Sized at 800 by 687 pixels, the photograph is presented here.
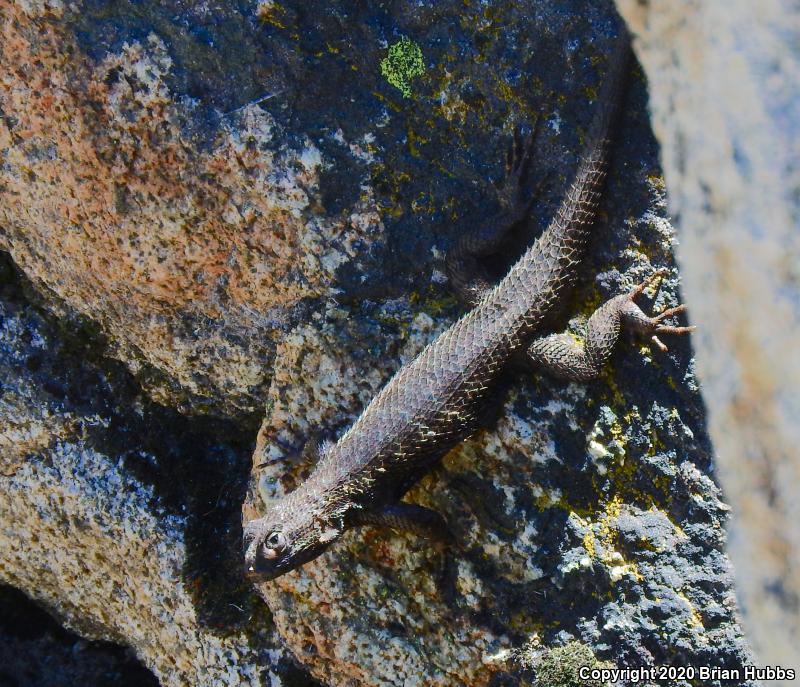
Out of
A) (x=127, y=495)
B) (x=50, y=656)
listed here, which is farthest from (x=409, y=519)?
(x=50, y=656)

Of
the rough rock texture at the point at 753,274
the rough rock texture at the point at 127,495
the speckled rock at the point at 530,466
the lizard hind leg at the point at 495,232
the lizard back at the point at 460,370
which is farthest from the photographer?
the rough rock texture at the point at 127,495

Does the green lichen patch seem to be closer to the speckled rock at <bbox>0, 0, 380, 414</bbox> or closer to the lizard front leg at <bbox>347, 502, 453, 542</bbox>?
the speckled rock at <bbox>0, 0, 380, 414</bbox>

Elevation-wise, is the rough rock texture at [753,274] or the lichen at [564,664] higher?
the rough rock texture at [753,274]

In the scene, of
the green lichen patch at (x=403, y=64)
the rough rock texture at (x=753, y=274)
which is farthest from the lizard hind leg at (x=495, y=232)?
the rough rock texture at (x=753, y=274)

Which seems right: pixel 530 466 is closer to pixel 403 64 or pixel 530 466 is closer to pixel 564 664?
pixel 564 664

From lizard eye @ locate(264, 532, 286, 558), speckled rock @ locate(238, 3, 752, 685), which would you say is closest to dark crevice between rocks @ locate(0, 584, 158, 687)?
speckled rock @ locate(238, 3, 752, 685)

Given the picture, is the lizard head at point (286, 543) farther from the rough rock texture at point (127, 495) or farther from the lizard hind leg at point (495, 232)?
the lizard hind leg at point (495, 232)
